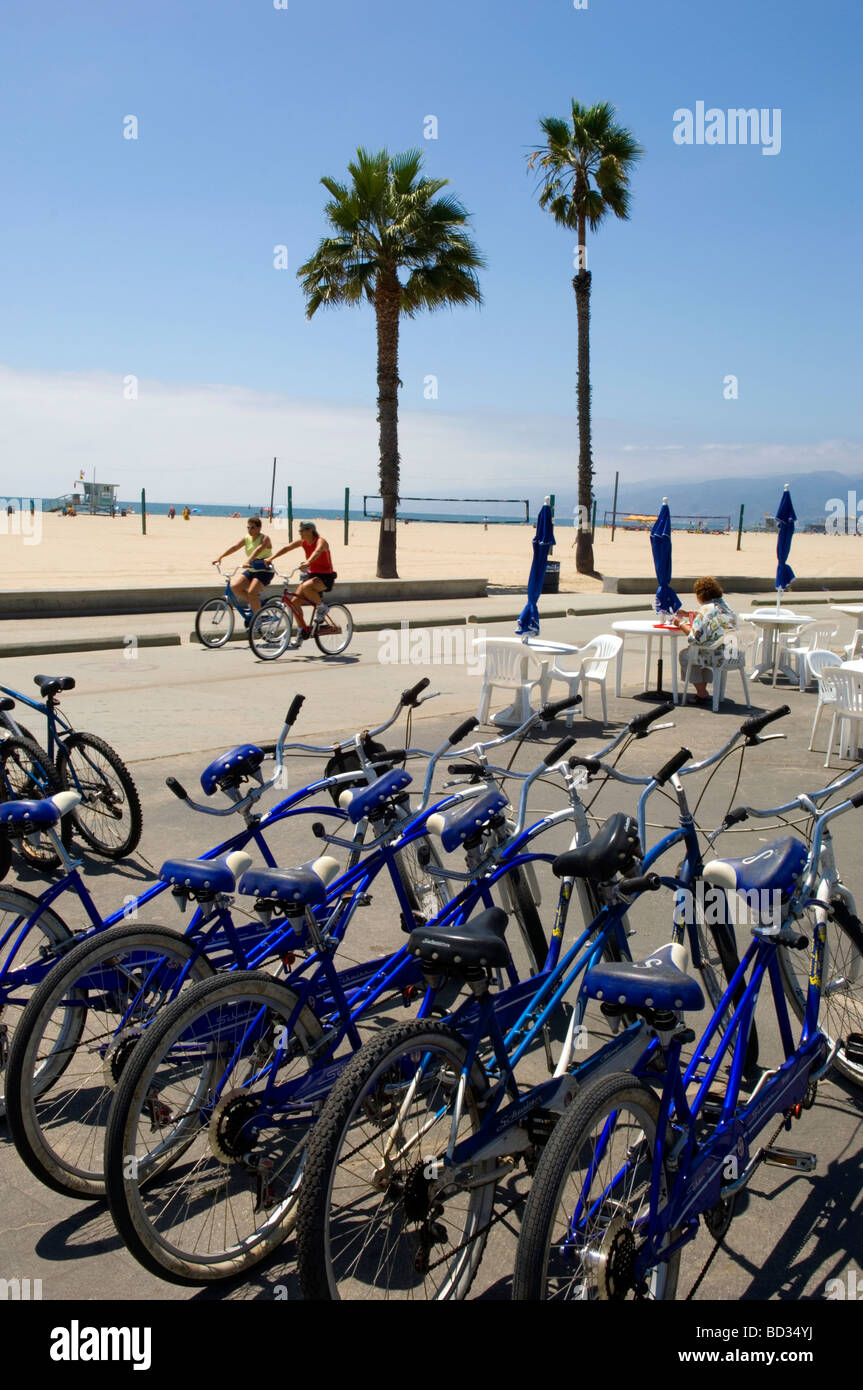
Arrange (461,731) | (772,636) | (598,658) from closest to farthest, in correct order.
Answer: (461,731)
(598,658)
(772,636)

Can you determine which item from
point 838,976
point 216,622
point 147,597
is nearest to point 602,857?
point 838,976

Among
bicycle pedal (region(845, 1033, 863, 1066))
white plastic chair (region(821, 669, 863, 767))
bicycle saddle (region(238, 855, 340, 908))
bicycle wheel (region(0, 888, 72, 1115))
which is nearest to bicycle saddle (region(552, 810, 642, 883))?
bicycle saddle (region(238, 855, 340, 908))

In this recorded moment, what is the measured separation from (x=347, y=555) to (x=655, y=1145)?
32.3 m

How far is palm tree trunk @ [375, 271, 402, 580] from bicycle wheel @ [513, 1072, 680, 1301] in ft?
74.6

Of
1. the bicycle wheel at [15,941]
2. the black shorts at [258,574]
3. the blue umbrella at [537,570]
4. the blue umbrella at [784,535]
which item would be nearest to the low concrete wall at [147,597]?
the black shorts at [258,574]

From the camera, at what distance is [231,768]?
149 inches

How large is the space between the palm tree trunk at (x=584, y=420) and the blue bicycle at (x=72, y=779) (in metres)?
22.6

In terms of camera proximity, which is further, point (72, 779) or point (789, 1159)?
point (72, 779)

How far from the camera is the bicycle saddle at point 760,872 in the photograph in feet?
9.87

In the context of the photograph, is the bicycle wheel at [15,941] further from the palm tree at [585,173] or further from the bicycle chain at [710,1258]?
the palm tree at [585,173]

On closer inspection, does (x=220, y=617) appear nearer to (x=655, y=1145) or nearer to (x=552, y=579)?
(x=552, y=579)

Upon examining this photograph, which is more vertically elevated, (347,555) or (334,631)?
(347,555)

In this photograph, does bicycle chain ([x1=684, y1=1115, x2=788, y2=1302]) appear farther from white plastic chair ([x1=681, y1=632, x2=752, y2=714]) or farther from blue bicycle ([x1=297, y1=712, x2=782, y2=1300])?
white plastic chair ([x1=681, y1=632, x2=752, y2=714])

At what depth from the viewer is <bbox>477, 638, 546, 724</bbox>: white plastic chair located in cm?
970
